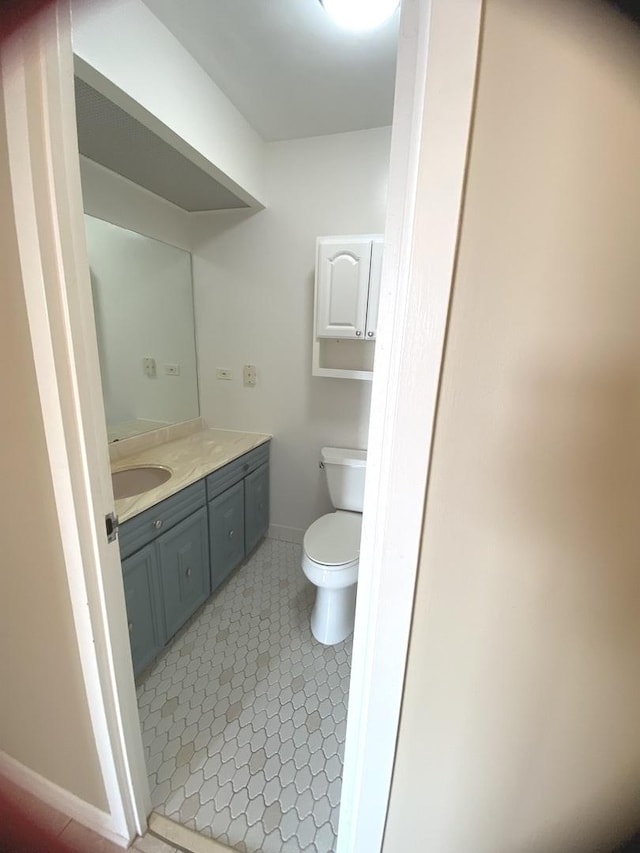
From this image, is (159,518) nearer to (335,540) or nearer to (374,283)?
(335,540)

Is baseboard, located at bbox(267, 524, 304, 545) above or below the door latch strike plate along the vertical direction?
below

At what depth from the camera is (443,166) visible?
1.30ft

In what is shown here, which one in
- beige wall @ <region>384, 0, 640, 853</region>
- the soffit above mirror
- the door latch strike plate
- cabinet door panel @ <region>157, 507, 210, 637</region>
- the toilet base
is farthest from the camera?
the toilet base

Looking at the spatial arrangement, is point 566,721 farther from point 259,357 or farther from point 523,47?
point 259,357

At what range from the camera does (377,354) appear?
51cm

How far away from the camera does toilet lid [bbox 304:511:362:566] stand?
145cm

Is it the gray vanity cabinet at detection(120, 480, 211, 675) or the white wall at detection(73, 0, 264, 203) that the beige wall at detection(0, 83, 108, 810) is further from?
the white wall at detection(73, 0, 264, 203)

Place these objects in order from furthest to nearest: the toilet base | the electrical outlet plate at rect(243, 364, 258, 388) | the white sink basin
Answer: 1. the electrical outlet plate at rect(243, 364, 258, 388)
2. the white sink basin
3. the toilet base

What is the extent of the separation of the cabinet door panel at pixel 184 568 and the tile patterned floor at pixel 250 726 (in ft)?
0.51

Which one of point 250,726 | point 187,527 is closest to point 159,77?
point 187,527

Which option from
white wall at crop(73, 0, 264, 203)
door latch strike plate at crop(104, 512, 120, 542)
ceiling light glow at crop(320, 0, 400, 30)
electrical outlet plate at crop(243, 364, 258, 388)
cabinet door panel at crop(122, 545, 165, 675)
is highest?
ceiling light glow at crop(320, 0, 400, 30)

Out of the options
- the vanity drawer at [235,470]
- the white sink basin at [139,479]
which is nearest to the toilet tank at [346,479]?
the vanity drawer at [235,470]

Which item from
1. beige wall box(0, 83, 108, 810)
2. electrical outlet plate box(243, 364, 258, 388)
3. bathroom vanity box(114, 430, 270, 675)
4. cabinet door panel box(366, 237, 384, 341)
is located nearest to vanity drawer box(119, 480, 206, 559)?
bathroom vanity box(114, 430, 270, 675)

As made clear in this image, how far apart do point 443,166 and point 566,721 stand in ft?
2.74
